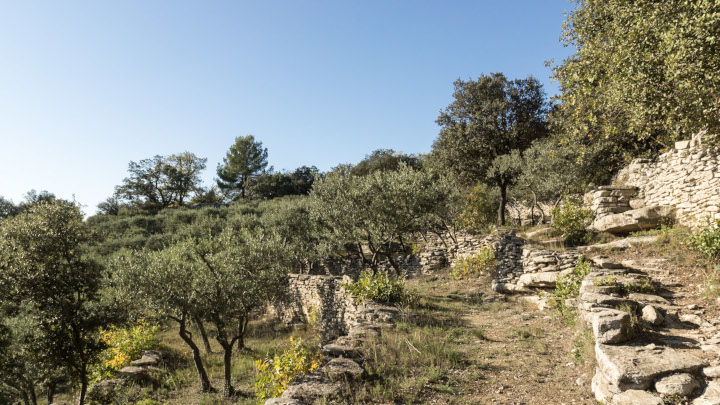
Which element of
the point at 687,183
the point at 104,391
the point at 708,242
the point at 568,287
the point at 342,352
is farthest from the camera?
the point at 104,391

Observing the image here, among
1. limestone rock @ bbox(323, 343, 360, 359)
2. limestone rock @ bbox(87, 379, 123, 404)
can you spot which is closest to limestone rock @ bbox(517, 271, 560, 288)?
limestone rock @ bbox(323, 343, 360, 359)

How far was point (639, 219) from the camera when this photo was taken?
43.8 ft

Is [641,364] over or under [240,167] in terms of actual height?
under

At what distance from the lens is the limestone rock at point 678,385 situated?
4.88 m

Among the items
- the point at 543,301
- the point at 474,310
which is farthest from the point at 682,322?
the point at 474,310

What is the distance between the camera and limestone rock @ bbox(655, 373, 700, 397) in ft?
16.0

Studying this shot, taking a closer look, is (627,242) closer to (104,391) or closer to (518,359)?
(518,359)

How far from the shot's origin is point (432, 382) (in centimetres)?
725

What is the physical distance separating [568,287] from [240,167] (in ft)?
209

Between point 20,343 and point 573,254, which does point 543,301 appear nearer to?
point 573,254

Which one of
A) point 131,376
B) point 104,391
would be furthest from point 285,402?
point 131,376

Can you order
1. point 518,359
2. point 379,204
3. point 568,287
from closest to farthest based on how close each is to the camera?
1. point 518,359
2. point 568,287
3. point 379,204

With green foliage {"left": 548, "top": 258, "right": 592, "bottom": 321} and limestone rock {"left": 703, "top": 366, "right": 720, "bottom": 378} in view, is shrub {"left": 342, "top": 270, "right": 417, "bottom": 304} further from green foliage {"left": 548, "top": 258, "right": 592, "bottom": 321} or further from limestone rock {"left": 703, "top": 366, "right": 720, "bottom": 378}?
limestone rock {"left": 703, "top": 366, "right": 720, "bottom": 378}

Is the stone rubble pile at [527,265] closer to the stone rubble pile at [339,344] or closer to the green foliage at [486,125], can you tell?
the stone rubble pile at [339,344]
